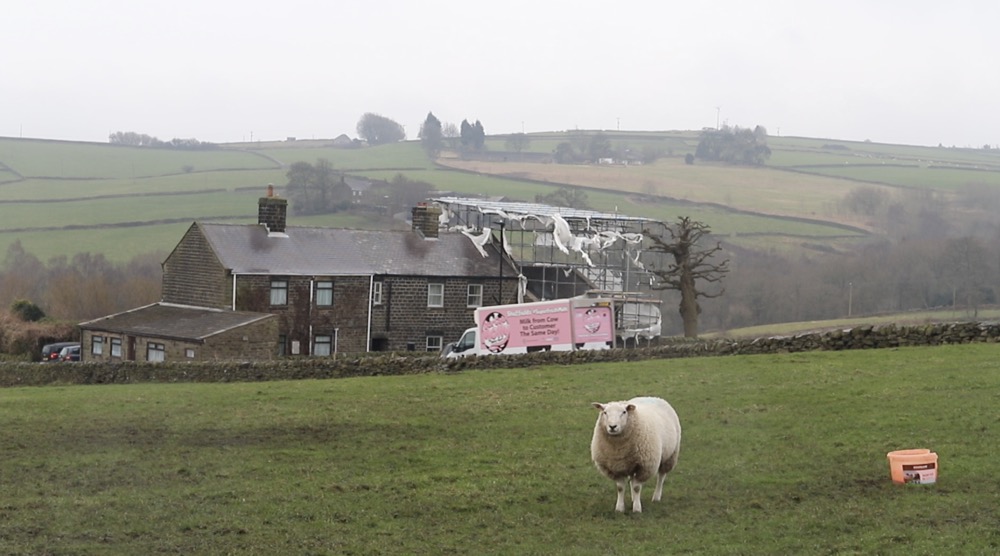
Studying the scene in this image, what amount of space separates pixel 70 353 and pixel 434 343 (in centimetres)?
1710

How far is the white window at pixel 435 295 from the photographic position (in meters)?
56.6

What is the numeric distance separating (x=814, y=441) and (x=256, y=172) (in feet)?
447

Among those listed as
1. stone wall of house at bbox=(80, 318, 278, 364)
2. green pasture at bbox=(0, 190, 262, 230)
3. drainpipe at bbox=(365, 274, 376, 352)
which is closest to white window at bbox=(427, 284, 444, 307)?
drainpipe at bbox=(365, 274, 376, 352)

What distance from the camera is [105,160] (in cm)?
16125

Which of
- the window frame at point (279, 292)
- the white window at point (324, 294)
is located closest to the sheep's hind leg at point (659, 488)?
the window frame at point (279, 292)

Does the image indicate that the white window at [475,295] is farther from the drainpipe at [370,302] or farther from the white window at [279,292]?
the white window at [279,292]

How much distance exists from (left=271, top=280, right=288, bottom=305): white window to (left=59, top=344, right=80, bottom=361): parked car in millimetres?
10397

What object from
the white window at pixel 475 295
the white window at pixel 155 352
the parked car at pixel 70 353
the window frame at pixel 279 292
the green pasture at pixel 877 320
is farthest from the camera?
the green pasture at pixel 877 320

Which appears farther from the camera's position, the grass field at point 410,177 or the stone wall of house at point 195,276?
the grass field at point 410,177

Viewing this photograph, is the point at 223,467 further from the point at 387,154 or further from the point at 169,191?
the point at 387,154

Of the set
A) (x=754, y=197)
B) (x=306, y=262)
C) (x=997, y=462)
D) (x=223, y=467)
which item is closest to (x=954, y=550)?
(x=997, y=462)

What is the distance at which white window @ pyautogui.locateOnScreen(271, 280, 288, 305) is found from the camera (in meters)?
52.5

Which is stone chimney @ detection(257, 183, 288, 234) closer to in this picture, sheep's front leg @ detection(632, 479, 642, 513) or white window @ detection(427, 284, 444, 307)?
white window @ detection(427, 284, 444, 307)

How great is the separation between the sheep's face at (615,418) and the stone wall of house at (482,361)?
19.5 metres
